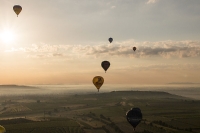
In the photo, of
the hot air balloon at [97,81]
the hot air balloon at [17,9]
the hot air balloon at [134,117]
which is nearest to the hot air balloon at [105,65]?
the hot air balloon at [97,81]

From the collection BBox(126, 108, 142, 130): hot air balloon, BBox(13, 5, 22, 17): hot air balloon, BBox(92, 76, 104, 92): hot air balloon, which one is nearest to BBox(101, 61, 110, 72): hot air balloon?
BBox(92, 76, 104, 92): hot air balloon

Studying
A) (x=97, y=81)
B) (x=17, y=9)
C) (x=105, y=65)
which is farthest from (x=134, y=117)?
(x=17, y=9)

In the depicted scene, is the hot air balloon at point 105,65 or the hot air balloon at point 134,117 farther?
the hot air balloon at point 105,65

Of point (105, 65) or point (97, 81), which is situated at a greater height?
point (105, 65)

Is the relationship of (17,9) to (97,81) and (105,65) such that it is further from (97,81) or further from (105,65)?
(97,81)

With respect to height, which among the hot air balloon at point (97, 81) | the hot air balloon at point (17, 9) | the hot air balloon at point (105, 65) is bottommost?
the hot air balloon at point (97, 81)

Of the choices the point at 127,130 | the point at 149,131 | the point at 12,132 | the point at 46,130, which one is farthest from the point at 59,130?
the point at 149,131

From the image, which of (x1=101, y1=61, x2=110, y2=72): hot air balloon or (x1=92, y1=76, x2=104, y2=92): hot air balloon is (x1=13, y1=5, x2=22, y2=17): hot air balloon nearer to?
(x1=101, y1=61, x2=110, y2=72): hot air balloon

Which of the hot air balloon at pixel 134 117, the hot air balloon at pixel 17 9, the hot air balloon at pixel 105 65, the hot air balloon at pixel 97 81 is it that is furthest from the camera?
the hot air balloon at pixel 105 65

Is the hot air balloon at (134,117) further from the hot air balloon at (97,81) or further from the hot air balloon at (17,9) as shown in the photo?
the hot air balloon at (17,9)

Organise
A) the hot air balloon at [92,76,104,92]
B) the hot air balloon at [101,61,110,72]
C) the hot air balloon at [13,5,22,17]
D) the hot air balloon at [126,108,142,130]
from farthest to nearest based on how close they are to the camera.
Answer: the hot air balloon at [101,61,110,72] < the hot air balloon at [92,76,104,92] < the hot air balloon at [13,5,22,17] < the hot air balloon at [126,108,142,130]

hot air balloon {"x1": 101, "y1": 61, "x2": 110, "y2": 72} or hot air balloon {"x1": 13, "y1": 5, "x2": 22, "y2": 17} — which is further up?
hot air balloon {"x1": 13, "y1": 5, "x2": 22, "y2": 17}

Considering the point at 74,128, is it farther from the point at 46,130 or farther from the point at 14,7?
the point at 14,7
